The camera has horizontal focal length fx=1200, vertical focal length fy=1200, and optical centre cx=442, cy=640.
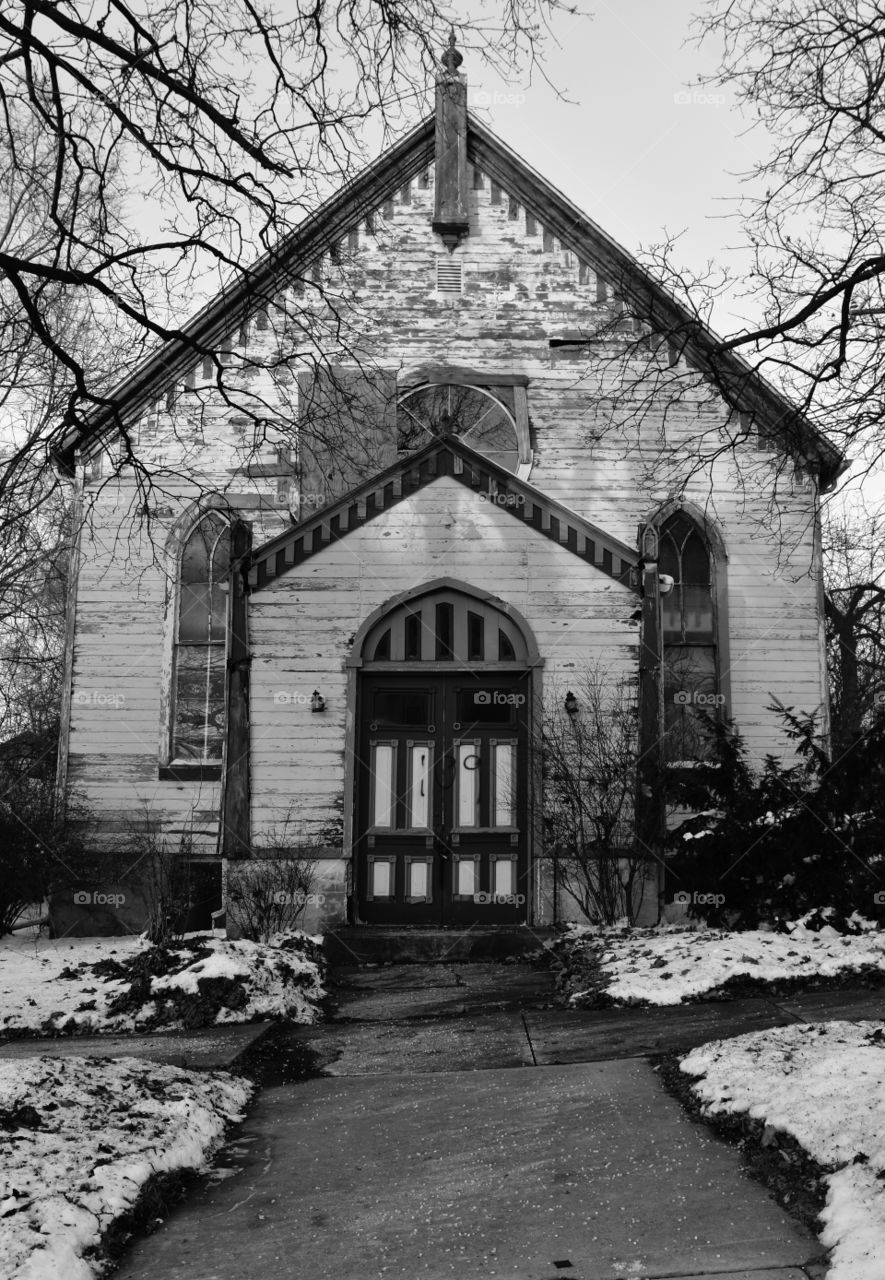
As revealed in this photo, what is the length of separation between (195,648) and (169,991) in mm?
7422

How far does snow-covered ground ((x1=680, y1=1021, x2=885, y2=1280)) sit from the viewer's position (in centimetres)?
451

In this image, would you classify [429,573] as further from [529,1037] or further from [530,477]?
[529,1037]

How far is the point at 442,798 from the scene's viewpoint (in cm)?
1364

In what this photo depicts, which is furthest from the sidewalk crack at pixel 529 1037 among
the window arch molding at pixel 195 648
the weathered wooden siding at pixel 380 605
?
the window arch molding at pixel 195 648

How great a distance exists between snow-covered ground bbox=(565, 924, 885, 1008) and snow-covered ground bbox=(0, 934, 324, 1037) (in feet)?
7.97

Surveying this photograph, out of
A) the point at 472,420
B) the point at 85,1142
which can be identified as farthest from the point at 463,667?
the point at 85,1142

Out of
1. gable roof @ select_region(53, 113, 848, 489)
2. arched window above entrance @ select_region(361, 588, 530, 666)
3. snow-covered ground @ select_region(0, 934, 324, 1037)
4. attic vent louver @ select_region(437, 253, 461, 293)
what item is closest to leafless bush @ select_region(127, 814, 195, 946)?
snow-covered ground @ select_region(0, 934, 324, 1037)

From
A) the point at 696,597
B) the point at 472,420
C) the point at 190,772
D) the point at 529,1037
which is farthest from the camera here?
the point at 472,420

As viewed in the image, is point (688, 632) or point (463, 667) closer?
point (463, 667)

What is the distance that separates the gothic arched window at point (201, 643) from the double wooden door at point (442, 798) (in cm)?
329

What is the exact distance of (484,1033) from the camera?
8.73 meters

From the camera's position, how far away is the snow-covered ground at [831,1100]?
4.51 metres

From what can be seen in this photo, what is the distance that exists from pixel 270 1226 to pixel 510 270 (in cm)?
1449

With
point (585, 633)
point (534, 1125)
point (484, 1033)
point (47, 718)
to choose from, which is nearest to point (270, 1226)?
point (534, 1125)
